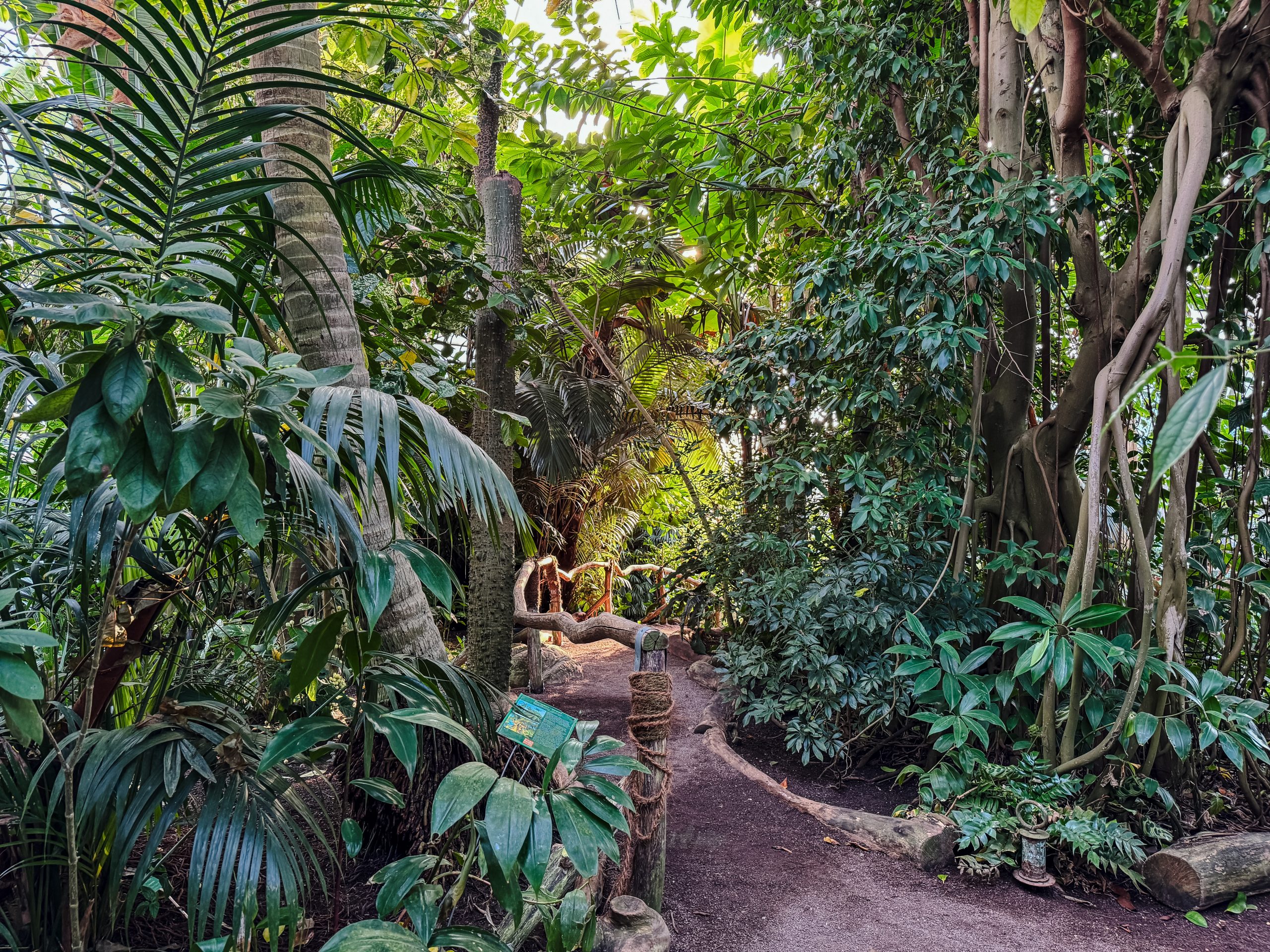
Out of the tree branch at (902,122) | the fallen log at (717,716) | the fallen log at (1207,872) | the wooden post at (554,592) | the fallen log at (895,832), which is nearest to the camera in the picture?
the fallen log at (1207,872)

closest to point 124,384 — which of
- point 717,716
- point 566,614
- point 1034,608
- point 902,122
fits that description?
point 566,614

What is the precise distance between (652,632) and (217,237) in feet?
5.03

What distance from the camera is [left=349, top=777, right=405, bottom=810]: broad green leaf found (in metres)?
1.40

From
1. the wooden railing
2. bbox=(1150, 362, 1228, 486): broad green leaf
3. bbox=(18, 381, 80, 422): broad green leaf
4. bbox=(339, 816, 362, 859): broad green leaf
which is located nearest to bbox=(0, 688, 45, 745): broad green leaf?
bbox=(18, 381, 80, 422): broad green leaf

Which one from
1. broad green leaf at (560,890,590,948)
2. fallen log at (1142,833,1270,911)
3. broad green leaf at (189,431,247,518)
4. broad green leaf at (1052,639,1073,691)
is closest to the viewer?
broad green leaf at (189,431,247,518)

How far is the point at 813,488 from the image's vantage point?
389 centimetres

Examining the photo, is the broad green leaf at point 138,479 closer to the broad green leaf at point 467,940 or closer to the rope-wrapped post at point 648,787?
the broad green leaf at point 467,940

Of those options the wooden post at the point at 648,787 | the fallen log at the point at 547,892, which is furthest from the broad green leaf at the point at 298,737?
the wooden post at the point at 648,787

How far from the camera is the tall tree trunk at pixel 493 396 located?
4.04 metres

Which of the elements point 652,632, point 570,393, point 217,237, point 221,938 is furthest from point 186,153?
point 570,393

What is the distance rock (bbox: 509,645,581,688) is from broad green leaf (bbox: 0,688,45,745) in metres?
3.99

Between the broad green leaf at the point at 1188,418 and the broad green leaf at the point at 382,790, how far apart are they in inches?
54.1

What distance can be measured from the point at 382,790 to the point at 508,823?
47 centimetres

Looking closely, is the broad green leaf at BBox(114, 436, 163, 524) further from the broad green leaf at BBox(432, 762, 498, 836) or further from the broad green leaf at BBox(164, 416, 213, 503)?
the broad green leaf at BBox(432, 762, 498, 836)
